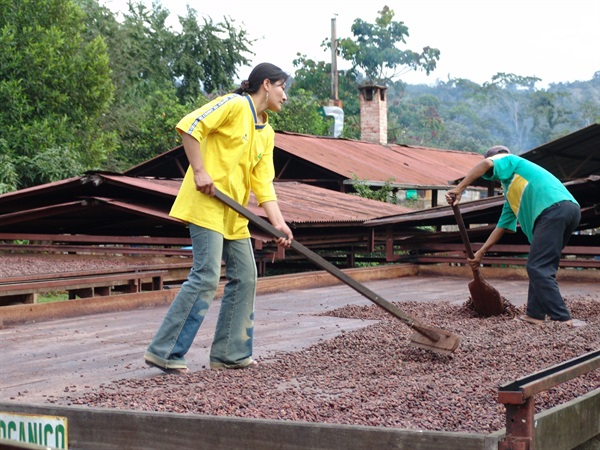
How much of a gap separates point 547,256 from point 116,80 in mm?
32486

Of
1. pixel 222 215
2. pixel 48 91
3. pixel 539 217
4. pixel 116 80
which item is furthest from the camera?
pixel 116 80

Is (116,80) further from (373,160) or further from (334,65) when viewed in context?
(373,160)

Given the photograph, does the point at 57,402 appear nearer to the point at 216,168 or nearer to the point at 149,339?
the point at 216,168

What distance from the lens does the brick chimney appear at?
103 feet

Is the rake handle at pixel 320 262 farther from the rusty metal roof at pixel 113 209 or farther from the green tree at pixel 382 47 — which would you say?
the green tree at pixel 382 47

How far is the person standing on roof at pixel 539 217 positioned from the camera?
662 centimetres

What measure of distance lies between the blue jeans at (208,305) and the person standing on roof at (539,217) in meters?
2.10

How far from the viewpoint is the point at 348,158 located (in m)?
23.0

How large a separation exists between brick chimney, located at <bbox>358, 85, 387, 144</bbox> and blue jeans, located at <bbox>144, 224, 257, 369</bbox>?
87.2 feet

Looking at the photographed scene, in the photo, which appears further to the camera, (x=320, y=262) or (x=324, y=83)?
(x=324, y=83)

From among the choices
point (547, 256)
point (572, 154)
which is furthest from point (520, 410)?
point (572, 154)

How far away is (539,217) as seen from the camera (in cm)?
687

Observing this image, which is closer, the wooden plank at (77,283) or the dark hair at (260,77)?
the dark hair at (260,77)

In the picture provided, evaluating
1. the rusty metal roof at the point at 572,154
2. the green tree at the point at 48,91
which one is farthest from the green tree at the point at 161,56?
the rusty metal roof at the point at 572,154
